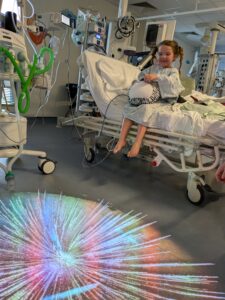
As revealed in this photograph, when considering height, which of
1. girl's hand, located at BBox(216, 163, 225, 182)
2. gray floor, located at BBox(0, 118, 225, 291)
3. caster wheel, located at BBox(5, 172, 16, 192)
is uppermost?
girl's hand, located at BBox(216, 163, 225, 182)

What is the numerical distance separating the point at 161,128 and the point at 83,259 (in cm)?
104

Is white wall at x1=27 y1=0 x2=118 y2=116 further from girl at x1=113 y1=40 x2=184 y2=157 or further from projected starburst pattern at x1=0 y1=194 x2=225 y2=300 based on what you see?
projected starburst pattern at x1=0 y1=194 x2=225 y2=300

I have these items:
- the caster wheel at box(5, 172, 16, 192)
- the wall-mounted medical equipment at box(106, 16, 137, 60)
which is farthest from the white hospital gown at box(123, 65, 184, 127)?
the wall-mounted medical equipment at box(106, 16, 137, 60)

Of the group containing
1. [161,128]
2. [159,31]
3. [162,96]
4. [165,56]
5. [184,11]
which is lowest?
[161,128]

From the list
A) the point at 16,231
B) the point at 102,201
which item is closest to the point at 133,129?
the point at 102,201

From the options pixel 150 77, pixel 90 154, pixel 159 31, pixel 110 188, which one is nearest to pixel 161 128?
pixel 150 77

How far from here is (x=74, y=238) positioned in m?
1.35

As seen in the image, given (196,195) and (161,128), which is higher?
(161,128)

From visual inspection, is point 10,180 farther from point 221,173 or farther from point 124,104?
point 221,173

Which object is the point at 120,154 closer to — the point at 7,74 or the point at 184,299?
the point at 7,74

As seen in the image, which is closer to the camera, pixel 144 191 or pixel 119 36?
pixel 144 191

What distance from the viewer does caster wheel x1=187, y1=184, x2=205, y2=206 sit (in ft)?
6.03

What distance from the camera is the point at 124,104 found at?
2.27m

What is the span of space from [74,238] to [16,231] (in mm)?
291
